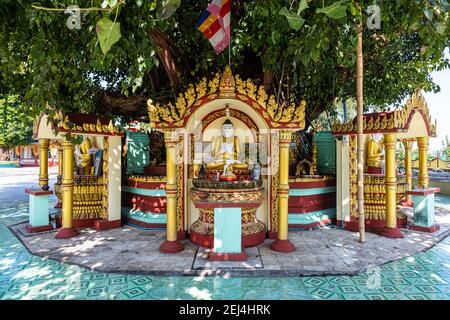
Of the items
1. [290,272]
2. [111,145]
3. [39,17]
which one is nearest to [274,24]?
[39,17]

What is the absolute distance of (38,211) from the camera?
686 centimetres

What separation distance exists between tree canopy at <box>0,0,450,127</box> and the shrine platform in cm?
292

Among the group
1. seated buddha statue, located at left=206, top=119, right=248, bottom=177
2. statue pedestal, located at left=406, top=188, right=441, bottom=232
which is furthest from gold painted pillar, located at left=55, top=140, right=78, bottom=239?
statue pedestal, located at left=406, top=188, right=441, bottom=232

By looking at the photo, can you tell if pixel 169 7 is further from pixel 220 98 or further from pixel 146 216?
pixel 146 216

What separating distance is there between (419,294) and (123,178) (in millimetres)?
7400

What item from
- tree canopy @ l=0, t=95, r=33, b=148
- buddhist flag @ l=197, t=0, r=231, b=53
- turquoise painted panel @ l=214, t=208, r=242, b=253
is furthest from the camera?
tree canopy @ l=0, t=95, r=33, b=148

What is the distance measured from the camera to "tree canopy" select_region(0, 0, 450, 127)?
9.48 feet

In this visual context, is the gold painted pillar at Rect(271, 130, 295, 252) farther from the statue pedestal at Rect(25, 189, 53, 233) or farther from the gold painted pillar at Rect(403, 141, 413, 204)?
the gold painted pillar at Rect(403, 141, 413, 204)

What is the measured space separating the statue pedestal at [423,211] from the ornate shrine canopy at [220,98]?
4.21 meters

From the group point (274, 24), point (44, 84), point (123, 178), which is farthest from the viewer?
point (123, 178)

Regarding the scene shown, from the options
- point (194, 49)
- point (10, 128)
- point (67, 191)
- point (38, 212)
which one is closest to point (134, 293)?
point (67, 191)

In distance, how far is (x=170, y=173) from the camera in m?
5.50

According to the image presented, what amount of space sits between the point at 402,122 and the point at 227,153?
4351 mm

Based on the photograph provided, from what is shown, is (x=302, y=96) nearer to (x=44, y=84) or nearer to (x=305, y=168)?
(x=305, y=168)
